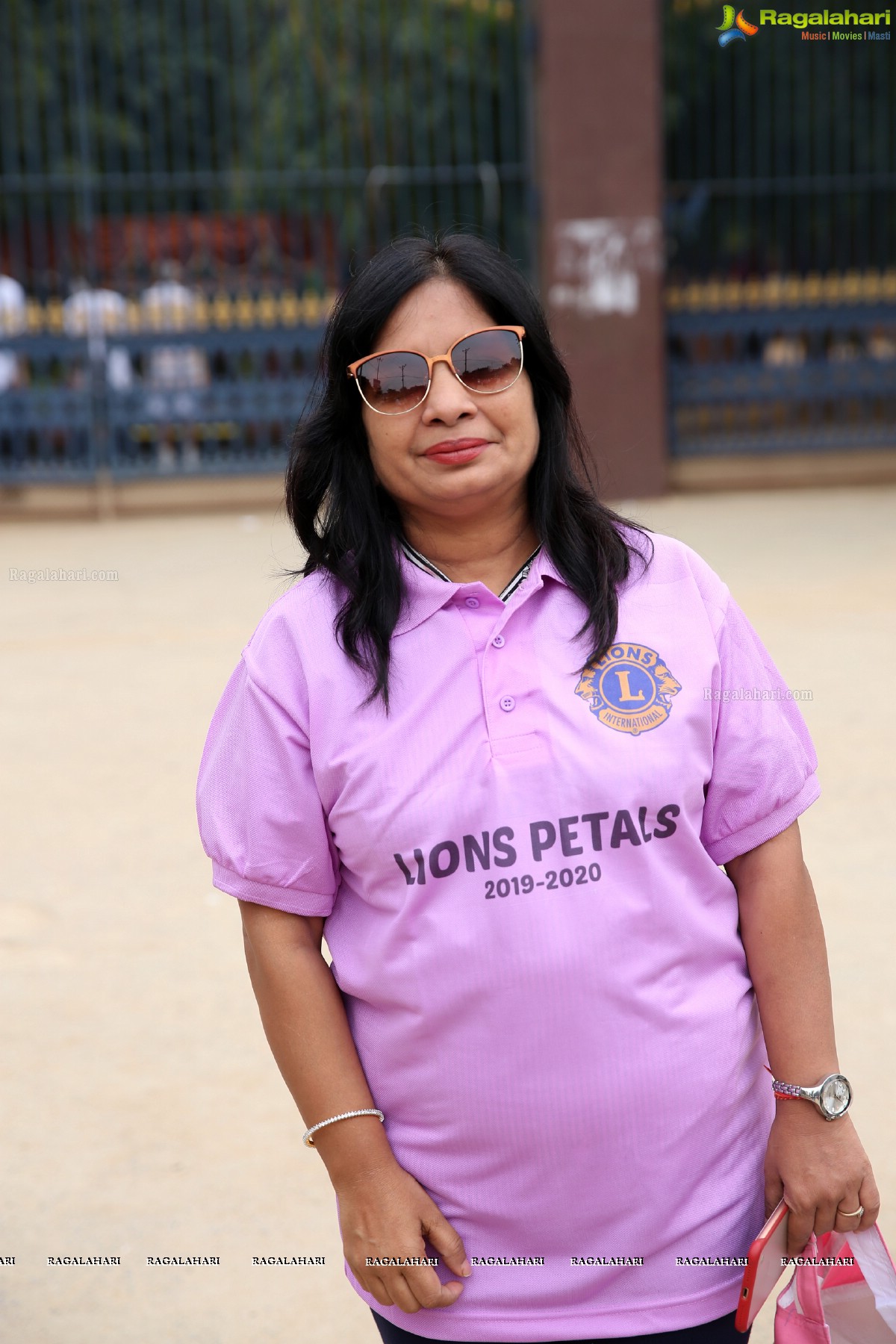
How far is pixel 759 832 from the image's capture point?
5.39 ft

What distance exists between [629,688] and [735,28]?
388 inches

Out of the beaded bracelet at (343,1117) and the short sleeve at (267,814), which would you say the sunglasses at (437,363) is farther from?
the beaded bracelet at (343,1117)

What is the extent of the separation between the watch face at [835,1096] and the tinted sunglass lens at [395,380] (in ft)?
2.92

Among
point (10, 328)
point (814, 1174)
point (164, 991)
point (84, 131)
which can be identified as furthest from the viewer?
point (10, 328)

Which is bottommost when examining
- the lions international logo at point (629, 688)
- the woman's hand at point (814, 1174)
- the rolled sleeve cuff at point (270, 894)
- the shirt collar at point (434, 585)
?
the woman's hand at point (814, 1174)

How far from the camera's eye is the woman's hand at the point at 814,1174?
5.23 ft

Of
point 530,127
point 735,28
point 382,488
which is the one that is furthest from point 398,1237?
point 735,28

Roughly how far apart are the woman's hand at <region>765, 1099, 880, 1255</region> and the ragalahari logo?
368 inches

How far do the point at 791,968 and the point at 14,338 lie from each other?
9.81 metres

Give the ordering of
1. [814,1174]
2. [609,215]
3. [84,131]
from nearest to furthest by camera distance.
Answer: [814,1174]
[84,131]
[609,215]

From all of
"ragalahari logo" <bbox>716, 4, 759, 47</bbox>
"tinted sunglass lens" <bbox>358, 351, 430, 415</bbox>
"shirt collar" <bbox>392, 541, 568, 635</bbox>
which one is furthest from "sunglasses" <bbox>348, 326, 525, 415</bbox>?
"ragalahari logo" <bbox>716, 4, 759, 47</bbox>

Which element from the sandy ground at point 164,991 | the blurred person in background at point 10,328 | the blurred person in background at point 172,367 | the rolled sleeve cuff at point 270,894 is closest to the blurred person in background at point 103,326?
the blurred person in background at point 172,367

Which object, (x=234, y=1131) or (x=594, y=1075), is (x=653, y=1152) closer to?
(x=594, y=1075)

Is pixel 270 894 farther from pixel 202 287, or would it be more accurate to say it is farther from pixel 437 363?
pixel 202 287
